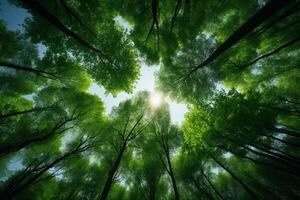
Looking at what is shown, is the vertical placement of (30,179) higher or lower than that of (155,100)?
lower

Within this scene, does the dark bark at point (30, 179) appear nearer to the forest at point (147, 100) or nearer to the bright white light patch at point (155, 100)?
the forest at point (147, 100)

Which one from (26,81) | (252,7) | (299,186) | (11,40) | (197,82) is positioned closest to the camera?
(252,7)

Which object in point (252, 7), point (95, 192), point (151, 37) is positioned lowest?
point (95, 192)

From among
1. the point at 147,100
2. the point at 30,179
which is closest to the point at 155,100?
the point at 147,100

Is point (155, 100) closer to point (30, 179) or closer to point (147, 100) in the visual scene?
point (147, 100)

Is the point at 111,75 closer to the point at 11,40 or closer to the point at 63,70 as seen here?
the point at 63,70

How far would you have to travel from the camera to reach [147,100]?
47.2ft

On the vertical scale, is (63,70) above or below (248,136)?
above

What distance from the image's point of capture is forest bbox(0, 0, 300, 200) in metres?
8.94

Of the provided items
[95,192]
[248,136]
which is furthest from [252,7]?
[95,192]

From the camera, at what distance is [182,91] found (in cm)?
1297

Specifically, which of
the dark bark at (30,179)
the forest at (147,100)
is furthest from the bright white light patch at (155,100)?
the dark bark at (30,179)

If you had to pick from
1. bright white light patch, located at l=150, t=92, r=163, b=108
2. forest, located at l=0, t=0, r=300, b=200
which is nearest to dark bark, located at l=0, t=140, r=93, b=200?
forest, located at l=0, t=0, r=300, b=200

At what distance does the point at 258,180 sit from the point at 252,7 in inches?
669
